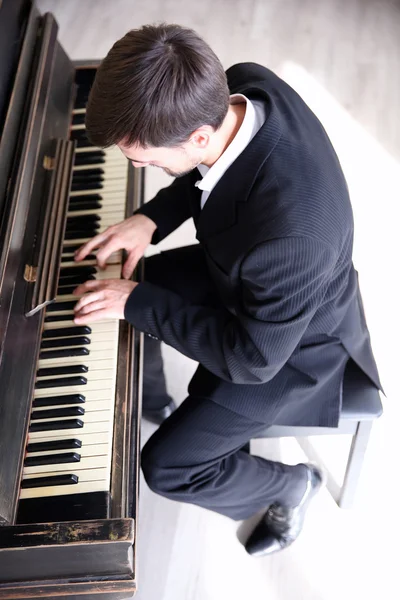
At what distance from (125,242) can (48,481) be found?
0.63 metres

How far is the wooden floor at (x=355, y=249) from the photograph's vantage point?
6.17 feet

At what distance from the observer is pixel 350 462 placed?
180 cm

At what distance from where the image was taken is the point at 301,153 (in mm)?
1298

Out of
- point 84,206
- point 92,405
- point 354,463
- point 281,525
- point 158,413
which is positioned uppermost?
point 84,206

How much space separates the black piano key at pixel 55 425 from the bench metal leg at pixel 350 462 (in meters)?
0.68

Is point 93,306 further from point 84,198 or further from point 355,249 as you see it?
point 355,249

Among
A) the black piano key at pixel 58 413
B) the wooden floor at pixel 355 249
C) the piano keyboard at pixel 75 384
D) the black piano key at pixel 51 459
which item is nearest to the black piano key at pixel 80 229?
the piano keyboard at pixel 75 384

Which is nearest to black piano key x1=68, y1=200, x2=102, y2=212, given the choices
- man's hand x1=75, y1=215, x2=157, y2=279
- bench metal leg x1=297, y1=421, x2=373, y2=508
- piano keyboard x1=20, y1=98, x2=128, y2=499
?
piano keyboard x1=20, y1=98, x2=128, y2=499

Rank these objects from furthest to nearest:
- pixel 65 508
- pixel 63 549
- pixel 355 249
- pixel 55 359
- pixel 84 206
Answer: pixel 355 249 → pixel 84 206 → pixel 55 359 → pixel 65 508 → pixel 63 549

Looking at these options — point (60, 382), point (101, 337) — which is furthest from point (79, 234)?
point (60, 382)

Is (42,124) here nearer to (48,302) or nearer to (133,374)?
(48,302)

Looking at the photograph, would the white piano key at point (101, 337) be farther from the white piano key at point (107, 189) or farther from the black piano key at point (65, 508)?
the white piano key at point (107, 189)

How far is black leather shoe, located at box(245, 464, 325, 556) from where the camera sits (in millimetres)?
1862

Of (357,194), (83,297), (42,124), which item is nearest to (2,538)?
(83,297)
